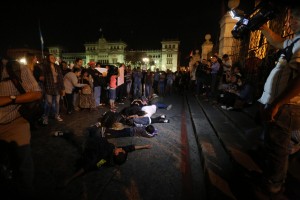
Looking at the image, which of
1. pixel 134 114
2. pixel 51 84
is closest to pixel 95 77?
pixel 51 84

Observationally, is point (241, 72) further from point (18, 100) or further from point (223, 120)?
point (18, 100)

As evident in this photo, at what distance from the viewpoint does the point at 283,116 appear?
6.74 feet

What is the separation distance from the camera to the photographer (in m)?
1.94

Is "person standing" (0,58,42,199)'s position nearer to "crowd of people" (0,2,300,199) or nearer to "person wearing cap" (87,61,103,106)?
"crowd of people" (0,2,300,199)

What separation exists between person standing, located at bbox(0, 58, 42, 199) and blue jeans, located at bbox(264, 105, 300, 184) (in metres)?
2.84

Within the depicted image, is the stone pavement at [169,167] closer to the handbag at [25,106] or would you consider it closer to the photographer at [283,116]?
the photographer at [283,116]

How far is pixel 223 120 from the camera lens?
18.2 ft

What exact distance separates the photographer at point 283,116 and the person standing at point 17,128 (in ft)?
9.08

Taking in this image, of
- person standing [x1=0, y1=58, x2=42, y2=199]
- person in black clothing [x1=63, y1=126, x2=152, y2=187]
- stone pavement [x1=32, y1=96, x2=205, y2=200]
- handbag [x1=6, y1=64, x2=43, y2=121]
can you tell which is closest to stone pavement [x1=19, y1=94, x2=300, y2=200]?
stone pavement [x1=32, y1=96, x2=205, y2=200]

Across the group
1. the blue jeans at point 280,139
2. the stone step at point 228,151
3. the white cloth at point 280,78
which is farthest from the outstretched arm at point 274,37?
the stone step at point 228,151

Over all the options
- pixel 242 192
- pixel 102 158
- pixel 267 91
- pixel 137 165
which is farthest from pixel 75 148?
pixel 267 91

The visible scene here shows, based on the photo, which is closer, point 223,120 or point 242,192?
point 242,192

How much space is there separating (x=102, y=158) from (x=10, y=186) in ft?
4.30

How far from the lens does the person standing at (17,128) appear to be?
2.05m
